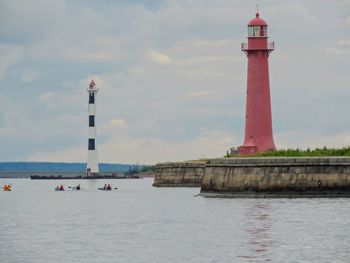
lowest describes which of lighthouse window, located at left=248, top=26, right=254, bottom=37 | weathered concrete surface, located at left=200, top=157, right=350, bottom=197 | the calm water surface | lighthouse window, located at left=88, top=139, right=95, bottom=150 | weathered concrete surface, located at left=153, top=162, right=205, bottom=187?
the calm water surface

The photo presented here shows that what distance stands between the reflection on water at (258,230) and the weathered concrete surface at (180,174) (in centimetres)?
4770

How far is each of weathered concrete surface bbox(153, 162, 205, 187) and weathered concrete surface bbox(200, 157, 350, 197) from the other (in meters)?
42.4

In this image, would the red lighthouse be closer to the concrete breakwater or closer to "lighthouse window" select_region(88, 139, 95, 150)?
the concrete breakwater

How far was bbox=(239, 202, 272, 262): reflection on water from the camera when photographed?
4667 cm

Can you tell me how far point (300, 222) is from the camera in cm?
6047

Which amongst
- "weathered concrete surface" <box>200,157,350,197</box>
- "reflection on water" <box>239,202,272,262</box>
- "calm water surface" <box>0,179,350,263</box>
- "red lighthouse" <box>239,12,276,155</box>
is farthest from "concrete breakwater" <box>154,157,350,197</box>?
"red lighthouse" <box>239,12,276,155</box>

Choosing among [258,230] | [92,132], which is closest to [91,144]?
[92,132]

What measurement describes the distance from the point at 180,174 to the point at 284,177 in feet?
178

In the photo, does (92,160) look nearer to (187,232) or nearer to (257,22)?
(257,22)

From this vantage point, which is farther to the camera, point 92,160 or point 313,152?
point 92,160

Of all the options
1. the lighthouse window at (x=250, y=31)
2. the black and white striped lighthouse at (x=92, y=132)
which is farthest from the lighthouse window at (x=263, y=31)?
the black and white striped lighthouse at (x=92, y=132)

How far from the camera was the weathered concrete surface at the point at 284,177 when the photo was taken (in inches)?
2975

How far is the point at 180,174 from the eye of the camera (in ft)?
431

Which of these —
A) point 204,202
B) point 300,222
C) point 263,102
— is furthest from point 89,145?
Answer: point 300,222
